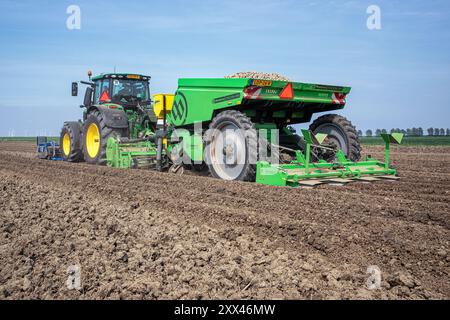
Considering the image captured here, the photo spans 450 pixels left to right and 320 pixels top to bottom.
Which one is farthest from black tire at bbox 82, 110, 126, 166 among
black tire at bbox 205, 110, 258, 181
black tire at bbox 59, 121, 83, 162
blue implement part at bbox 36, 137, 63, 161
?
black tire at bbox 205, 110, 258, 181

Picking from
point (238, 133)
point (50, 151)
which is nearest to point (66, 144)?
point (50, 151)

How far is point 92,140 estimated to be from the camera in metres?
11.4

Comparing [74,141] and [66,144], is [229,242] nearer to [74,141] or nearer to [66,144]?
[74,141]

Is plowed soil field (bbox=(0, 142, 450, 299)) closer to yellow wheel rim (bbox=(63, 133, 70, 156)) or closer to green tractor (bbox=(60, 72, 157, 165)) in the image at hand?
green tractor (bbox=(60, 72, 157, 165))

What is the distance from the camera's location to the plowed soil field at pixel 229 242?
3164mm

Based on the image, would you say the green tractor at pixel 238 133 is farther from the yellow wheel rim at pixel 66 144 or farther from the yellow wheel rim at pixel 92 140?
the yellow wheel rim at pixel 66 144

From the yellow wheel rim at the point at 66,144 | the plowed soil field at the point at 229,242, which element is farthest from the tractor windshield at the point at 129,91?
the plowed soil field at the point at 229,242
